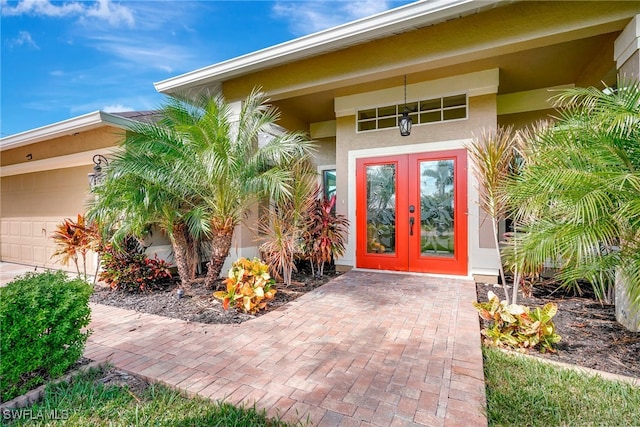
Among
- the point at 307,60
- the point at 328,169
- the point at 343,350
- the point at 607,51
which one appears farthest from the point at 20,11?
the point at 607,51

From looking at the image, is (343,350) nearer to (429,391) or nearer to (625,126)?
(429,391)

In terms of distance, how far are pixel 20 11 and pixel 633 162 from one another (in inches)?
459

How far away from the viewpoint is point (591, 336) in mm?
3461

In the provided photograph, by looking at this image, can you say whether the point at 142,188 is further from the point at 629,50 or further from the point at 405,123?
the point at 629,50

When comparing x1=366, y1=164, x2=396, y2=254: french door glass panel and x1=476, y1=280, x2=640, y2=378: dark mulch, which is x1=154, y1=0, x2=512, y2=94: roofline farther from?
x1=476, y1=280, x2=640, y2=378: dark mulch

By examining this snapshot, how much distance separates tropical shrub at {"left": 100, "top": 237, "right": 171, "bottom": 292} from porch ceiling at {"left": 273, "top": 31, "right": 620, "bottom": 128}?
13.7 feet

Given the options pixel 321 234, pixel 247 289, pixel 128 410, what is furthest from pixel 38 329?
pixel 321 234

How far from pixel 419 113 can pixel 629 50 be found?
3.19 m

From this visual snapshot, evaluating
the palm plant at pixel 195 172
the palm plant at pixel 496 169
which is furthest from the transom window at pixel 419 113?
the palm plant at pixel 195 172

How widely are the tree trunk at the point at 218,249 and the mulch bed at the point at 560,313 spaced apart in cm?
25

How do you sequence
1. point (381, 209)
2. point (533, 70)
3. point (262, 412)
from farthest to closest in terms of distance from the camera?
1. point (381, 209)
2. point (533, 70)
3. point (262, 412)

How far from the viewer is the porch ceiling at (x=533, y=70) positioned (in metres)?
4.90

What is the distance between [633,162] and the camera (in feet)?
8.32

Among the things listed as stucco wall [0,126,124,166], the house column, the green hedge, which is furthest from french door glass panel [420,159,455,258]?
stucco wall [0,126,124,166]
